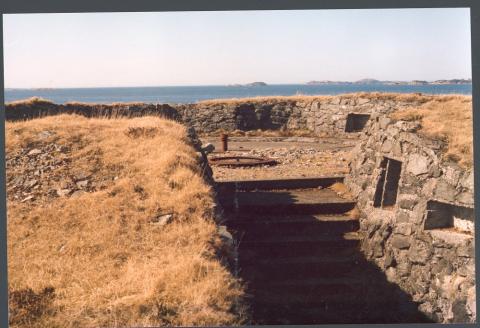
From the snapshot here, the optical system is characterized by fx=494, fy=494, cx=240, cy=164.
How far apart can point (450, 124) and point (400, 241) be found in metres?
2.80

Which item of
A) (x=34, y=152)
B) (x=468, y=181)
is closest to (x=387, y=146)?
(x=468, y=181)

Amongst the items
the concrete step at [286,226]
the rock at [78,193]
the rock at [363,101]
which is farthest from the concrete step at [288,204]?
the rock at [363,101]

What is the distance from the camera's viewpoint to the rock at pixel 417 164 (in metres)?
9.93

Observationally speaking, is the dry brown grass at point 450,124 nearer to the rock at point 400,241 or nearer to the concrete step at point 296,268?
the rock at point 400,241

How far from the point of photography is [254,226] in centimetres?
1137

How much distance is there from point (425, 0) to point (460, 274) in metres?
4.71

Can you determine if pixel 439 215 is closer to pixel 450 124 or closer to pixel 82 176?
pixel 450 124

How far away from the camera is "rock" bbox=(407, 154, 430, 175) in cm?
993

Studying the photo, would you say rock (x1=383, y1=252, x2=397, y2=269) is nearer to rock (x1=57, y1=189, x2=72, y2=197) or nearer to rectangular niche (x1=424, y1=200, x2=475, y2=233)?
rectangular niche (x1=424, y1=200, x2=475, y2=233)

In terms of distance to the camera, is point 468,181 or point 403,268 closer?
point 468,181

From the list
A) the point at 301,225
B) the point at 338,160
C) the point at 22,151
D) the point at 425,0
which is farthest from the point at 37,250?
the point at 338,160

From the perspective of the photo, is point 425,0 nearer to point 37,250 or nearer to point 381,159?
point 381,159

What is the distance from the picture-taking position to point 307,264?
34.0 ft

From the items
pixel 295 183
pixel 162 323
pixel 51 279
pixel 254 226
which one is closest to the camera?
pixel 162 323
